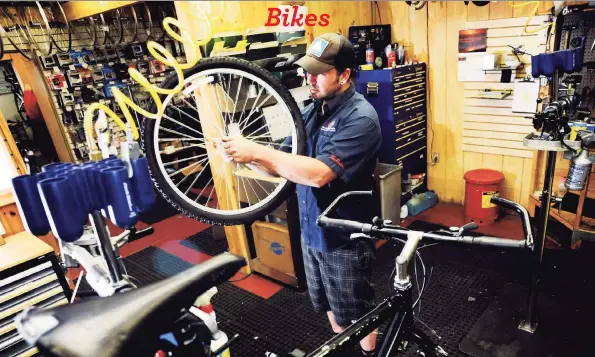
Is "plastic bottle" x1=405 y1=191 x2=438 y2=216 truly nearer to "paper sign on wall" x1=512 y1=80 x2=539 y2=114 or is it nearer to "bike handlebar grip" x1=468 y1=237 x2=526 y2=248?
"paper sign on wall" x1=512 y1=80 x2=539 y2=114

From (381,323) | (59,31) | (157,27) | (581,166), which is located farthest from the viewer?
(157,27)

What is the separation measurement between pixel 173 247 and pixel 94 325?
3.73 metres

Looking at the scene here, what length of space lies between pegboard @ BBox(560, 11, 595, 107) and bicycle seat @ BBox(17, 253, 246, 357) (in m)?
3.69

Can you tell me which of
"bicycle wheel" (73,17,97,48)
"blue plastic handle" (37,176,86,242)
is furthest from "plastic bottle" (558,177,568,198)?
"bicycle wheel" (73,17,97,48)

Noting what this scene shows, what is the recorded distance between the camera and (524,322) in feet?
8.29

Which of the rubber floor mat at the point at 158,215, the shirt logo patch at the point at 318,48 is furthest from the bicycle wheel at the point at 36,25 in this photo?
the shirt logo patch at the point at 318,48

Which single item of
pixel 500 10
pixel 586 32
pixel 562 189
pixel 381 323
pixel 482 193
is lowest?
pixel 482 193

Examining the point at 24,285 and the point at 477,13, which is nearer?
the point at 24,285

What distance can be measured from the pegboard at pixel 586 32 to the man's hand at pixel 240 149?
127 inches

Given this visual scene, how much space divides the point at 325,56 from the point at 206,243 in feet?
10.3

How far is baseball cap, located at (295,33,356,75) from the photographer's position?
67.4 inches

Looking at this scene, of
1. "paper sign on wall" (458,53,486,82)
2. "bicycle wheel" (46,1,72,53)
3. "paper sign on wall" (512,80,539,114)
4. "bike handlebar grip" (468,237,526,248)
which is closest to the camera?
"bike handlebar grip" (468,237,526,248)

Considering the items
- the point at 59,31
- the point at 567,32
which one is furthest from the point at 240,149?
the point at 59,31

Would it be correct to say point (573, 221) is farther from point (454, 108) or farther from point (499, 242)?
point (499, 242)
